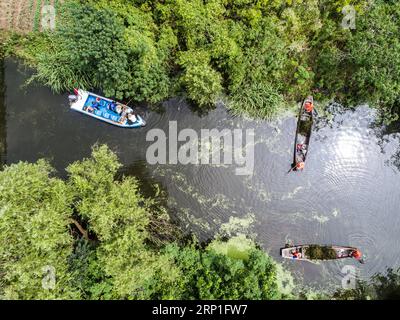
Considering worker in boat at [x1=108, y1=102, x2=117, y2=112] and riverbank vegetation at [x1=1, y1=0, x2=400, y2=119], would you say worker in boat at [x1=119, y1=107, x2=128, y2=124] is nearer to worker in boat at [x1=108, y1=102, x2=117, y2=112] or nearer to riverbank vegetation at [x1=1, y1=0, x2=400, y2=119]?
worker in boat at [x1=108, y1=102, x2=117, y2=112]

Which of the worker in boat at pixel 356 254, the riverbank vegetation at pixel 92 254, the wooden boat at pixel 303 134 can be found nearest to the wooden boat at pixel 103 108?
the riverbank vegetation at pixel 92 254

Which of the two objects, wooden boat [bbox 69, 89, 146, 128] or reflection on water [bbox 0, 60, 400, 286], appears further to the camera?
reflection on water [bbox 0, 60, 400, 286]

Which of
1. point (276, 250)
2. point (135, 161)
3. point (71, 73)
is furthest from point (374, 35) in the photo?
point (71, 73)

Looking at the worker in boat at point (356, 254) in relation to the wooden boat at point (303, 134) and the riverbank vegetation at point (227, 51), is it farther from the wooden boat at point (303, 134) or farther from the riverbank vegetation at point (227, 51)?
the riverbank vegetation at point (227, 51)

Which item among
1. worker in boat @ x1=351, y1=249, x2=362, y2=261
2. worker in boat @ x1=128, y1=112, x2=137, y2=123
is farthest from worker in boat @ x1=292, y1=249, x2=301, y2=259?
worker in boat @ x1=128, y1=112, x2=137, y2=123

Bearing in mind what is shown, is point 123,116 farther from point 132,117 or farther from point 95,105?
point 95,105
